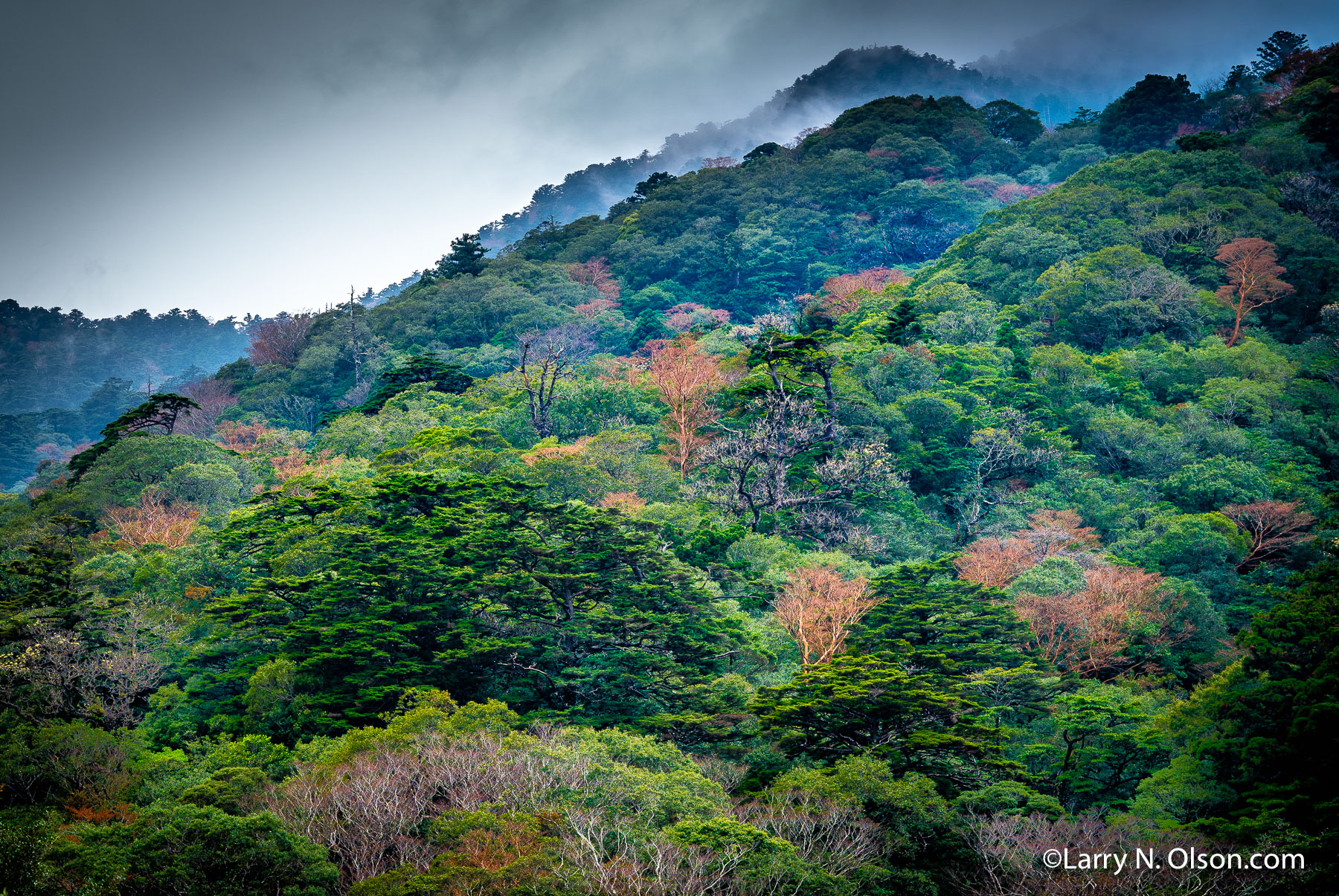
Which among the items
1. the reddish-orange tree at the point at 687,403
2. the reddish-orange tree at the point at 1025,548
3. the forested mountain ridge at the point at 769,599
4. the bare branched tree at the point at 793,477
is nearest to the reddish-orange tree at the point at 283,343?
the forested mountain ridge at the point at 769,599

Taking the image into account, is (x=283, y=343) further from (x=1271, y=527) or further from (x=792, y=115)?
(x=792, y=115)

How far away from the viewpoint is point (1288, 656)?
50.7 feet

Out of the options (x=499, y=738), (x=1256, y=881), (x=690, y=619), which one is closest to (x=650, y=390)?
(x=690, y=619)

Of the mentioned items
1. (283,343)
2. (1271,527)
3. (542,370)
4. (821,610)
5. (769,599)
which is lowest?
(1271,527)

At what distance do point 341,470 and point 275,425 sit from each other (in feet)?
78.4

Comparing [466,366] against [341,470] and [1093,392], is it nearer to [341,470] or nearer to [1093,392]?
[341,470]

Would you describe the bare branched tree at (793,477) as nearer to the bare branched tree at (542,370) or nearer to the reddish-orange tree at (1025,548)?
the reddish-orange tree at (1025,548)

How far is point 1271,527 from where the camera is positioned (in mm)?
26391

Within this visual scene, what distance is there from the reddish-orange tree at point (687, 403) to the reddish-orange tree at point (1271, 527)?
17982mm

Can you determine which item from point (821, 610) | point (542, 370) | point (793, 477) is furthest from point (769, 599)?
point (542, 370)

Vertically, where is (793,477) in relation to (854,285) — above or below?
below

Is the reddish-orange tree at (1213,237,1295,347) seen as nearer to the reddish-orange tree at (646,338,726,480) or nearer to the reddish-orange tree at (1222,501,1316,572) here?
the reddish-orange tree at (1222,501,1316,572)

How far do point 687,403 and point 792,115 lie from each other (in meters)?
83.8

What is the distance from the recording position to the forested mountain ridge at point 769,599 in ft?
41.2
